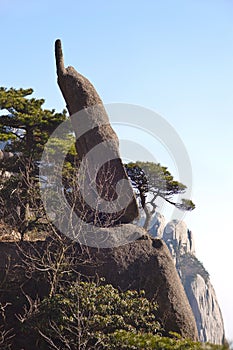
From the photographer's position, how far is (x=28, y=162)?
11977 millimetres

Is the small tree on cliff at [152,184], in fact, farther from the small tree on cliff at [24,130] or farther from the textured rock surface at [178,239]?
the textured rock surface at [178,239]

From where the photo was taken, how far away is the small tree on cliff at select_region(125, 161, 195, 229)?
15.7 meters

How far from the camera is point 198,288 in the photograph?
137ft

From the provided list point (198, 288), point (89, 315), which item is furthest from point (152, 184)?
point (198, 288)

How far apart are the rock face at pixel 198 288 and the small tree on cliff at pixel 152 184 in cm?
→ 2531

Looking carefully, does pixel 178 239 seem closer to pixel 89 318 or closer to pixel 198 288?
pixel 198 288

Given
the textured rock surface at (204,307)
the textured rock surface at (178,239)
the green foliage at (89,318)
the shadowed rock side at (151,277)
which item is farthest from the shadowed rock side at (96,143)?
the textured rock surface at (178,239)

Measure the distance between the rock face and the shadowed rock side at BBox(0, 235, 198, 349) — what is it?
32.7 m

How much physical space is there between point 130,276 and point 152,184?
24.7 feet

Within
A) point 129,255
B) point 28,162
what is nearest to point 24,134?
point 28,162

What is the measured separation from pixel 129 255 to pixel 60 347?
2.11 m

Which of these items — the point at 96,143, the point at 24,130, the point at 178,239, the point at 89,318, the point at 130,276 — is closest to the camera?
the point at 89,318

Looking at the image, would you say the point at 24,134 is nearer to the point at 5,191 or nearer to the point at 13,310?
the point at 5,191

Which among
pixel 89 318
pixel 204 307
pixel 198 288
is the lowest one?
pixel 204 307
